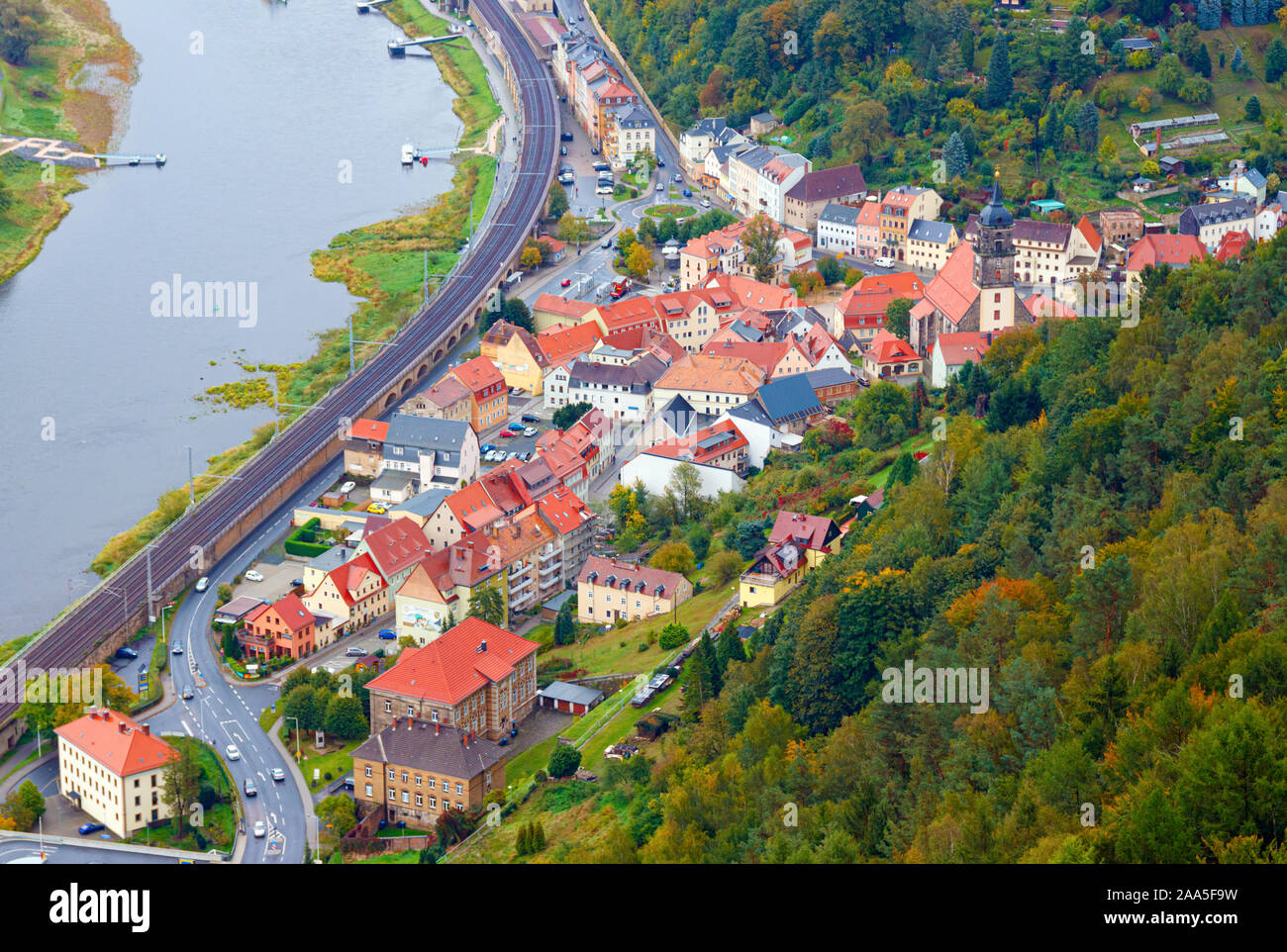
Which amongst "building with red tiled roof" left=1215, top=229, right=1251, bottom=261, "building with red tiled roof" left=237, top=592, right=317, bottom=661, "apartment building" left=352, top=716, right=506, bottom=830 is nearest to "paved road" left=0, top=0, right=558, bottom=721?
"building with red tiled roof" left=237, top=592, right=317, bottom=661

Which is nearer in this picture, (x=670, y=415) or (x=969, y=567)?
(x=969, y=567)

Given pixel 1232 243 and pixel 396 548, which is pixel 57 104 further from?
pixel 1232 243

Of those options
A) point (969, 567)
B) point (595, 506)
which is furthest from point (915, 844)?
point (595, 506)

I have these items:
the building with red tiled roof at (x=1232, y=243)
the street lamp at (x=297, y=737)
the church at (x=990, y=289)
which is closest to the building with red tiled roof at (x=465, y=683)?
the street lamp at (x=297, y=737)

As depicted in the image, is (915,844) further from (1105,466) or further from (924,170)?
(924,170)

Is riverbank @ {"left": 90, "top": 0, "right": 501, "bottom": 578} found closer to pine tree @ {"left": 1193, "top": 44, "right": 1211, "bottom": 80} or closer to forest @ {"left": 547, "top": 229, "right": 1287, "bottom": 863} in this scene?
forest @ {"left": 547, "top": 229, "right": 1287, "bottom": 863}

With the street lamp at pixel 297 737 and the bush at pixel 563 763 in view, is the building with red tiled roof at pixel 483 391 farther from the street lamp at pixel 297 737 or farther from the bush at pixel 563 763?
the bush at pixel 563 763

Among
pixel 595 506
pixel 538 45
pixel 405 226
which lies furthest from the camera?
pixel 538 45
